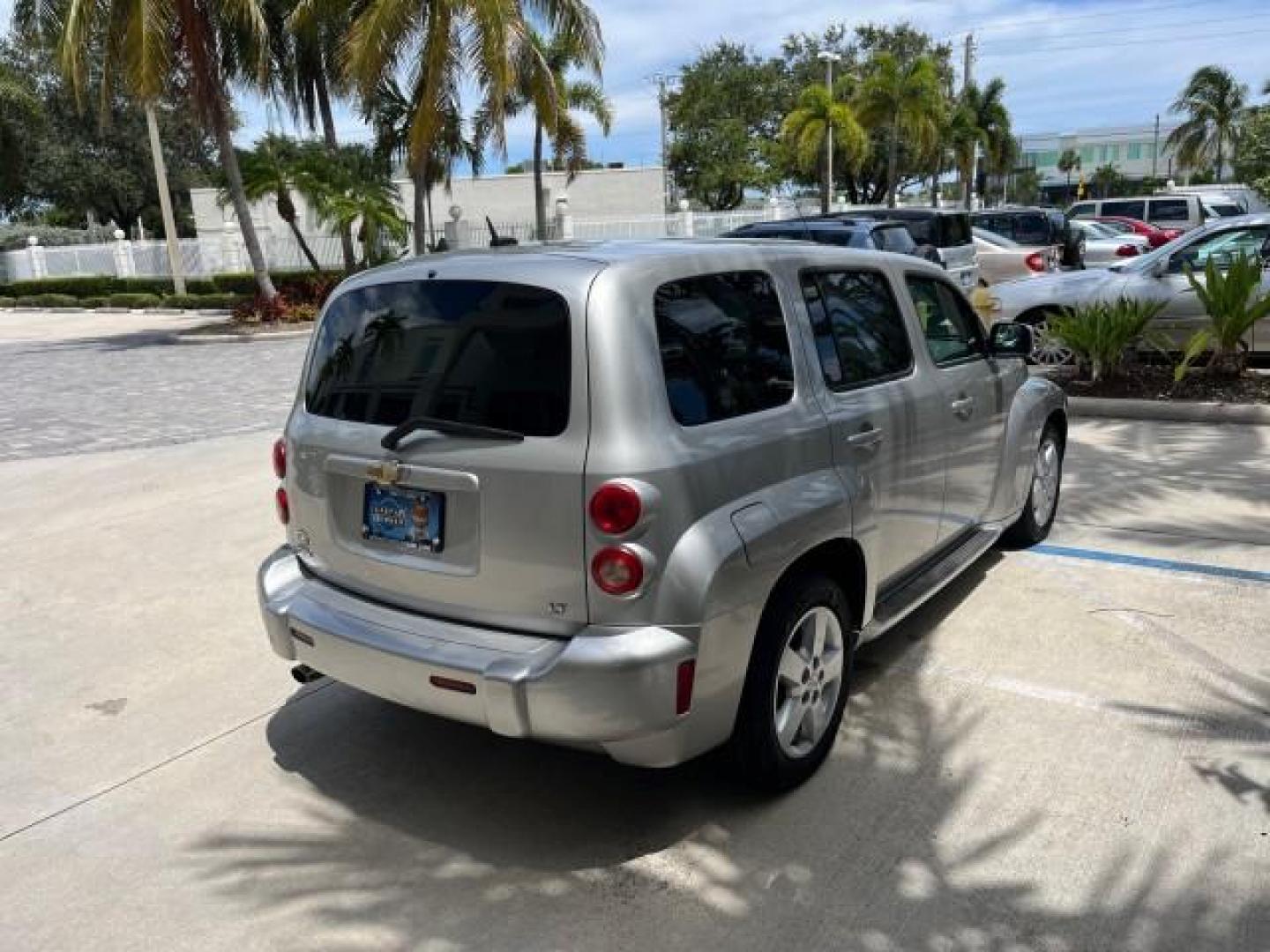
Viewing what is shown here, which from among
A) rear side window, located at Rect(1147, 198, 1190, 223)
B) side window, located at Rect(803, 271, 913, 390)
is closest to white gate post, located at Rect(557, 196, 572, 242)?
rear side window, located at Rect(1147, 198, 1190, 223)

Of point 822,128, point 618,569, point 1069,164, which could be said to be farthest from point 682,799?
point 1069,164

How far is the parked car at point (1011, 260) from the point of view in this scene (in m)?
17.6

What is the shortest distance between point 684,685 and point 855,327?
1.71 metres

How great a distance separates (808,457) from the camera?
3.39 metres

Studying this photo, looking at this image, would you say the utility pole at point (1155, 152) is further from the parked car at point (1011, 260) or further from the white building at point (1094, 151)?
the parked car at point (1011, 260)

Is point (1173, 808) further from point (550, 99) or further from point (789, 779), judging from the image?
point (550, 99)

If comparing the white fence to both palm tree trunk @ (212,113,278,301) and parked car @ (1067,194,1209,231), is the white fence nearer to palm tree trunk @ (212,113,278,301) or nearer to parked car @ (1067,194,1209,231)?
parked car @ (1067,194,1209,231)

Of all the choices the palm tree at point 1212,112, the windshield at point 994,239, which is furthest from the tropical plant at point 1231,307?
the palm tree at point 1212,112

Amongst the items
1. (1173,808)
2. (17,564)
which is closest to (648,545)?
(1173,808)

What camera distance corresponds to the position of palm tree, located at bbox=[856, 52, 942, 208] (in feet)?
124

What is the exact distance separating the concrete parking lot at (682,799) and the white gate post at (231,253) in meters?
30.4

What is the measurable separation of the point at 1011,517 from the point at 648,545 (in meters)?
3.00

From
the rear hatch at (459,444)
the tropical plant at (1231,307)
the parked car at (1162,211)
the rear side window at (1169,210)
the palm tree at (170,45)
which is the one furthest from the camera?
the rear side window at (1169,210)

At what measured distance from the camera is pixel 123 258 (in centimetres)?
3497
